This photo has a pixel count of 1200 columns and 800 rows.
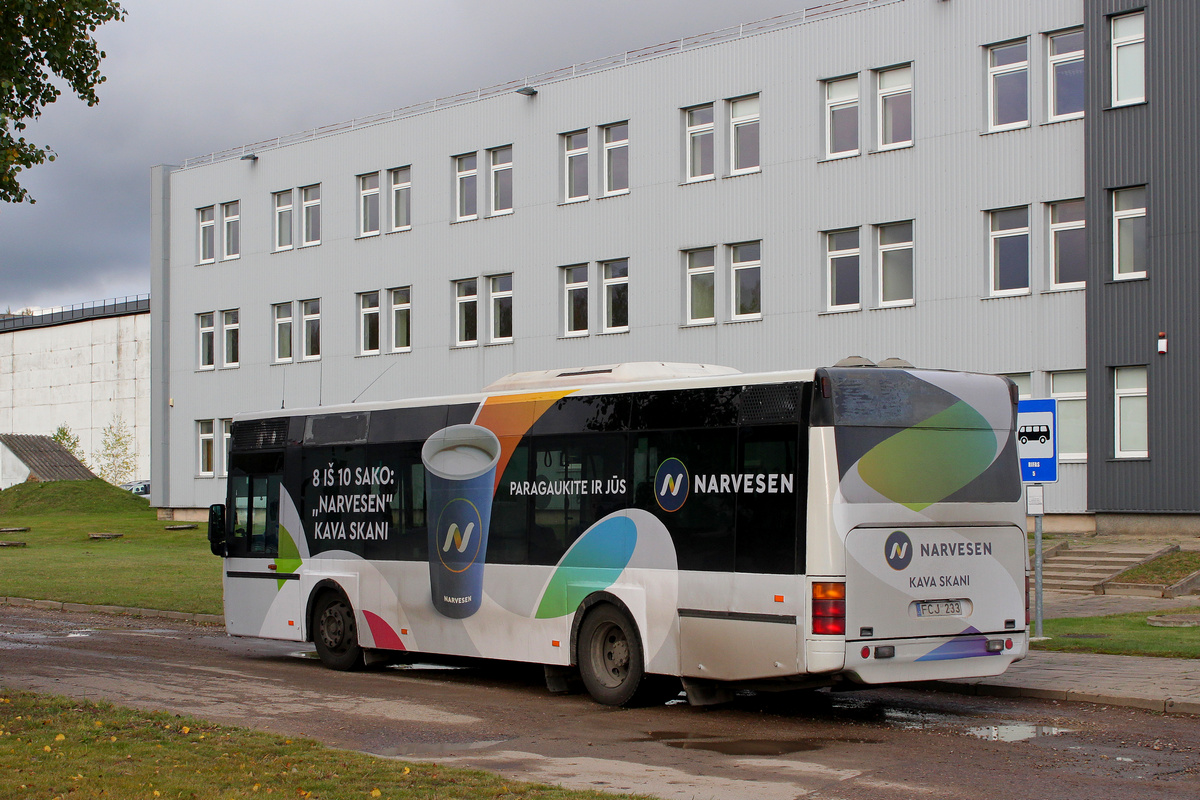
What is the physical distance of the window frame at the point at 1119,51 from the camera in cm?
2866

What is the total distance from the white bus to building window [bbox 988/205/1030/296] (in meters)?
19.5

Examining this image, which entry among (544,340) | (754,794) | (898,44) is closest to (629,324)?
(544,340)

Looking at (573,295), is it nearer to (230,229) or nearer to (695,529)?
(230,229)

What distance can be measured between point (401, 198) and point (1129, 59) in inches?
878

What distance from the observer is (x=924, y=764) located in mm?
9070

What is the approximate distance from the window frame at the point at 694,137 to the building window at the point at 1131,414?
11621 millimetres

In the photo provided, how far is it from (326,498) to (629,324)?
22.1 metres

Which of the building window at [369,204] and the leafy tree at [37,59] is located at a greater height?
the building window at [369,204]

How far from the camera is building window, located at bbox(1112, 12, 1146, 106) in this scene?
28688 mm

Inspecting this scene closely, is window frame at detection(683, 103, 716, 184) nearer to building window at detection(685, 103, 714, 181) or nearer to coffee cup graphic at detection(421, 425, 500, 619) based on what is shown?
building window at detection(685, 103, 714, 181)

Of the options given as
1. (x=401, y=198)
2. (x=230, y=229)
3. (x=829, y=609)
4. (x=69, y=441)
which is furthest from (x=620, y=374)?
(x=69, y=441)

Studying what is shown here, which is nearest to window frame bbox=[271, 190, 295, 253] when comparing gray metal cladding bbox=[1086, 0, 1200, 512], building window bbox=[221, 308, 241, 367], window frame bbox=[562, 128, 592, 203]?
building window bbox=[221, 308, 241, 367]

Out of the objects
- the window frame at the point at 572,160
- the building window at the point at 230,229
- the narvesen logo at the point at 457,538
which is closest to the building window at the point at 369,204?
the building window at the point at 230,229

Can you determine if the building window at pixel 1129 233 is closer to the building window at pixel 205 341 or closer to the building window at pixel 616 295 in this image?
the building window at pixel 616 295
